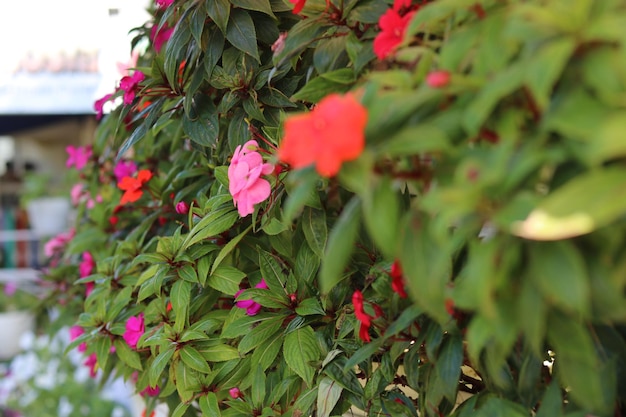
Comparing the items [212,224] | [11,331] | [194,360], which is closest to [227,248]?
[212,224]

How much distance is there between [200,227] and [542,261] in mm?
504

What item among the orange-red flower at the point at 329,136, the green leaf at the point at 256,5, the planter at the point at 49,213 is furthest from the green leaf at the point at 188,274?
the planter at the point at 49,213

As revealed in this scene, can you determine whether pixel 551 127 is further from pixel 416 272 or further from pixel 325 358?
pixel 325 358

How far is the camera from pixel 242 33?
2.90ft

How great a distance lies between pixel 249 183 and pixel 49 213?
10.3 feet

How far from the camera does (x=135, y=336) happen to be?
97 centimetres

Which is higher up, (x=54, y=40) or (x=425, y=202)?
(x=425, y=202)

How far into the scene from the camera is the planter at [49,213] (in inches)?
142

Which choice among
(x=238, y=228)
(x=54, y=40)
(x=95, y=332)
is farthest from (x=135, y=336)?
(x=54, y=40)

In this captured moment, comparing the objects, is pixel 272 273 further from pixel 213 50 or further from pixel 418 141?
pixel 418 141

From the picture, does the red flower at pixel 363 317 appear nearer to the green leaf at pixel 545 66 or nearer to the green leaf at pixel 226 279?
the green leaf at pixel 226 279

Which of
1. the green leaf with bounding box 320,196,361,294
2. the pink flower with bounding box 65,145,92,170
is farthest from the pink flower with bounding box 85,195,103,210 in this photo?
the green leaf with bounding box 320,196,361,294

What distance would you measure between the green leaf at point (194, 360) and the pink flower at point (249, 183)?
21 centimetres

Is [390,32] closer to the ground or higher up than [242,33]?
higher up
